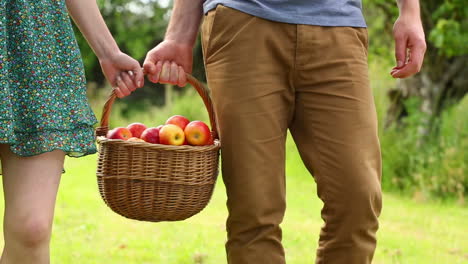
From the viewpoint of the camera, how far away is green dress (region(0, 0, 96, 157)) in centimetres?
200

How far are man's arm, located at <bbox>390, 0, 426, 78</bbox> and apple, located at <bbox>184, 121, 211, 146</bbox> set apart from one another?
714 millimetres

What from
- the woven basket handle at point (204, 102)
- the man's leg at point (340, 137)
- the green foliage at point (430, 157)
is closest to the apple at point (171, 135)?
the woven basket handle at point (204, 102)

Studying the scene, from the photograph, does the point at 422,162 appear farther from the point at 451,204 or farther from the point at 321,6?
the point at 321,6

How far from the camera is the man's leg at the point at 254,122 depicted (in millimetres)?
2396

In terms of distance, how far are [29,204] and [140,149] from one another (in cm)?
63

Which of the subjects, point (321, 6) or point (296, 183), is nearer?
point (321, 6)

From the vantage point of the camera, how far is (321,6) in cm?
241

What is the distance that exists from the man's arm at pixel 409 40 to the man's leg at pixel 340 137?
27 centimetres

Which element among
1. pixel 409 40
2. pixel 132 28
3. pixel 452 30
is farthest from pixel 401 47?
pixel 132 28

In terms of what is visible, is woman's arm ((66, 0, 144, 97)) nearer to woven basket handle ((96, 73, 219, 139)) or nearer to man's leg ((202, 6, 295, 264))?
woven basket handle ((96, 73, 219, 139))

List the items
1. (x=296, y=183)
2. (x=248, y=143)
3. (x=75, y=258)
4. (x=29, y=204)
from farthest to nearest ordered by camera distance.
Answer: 1. (x=296, y=183)
2. (x=75, y=258)
3. (x=248, y=143)
4. (x=29, y=204)

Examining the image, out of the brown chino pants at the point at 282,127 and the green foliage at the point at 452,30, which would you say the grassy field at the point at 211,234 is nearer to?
the green foliage at the point at 452,30

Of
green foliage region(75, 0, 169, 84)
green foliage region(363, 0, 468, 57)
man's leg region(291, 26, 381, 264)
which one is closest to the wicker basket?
man's leg region(291, 26, 381, 264)

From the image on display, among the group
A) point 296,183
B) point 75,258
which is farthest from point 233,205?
point 296,183
